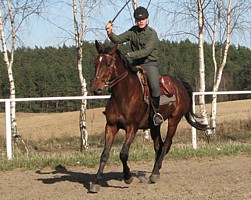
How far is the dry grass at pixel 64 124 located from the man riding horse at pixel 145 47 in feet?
18.7

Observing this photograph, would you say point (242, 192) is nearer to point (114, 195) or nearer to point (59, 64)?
point (114, 195)

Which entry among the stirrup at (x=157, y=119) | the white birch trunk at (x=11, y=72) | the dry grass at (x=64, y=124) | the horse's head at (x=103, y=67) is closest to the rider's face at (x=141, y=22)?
the horse's head at (x=103, y=67)

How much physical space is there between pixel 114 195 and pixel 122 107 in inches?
49.6

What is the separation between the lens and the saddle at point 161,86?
24.5ft

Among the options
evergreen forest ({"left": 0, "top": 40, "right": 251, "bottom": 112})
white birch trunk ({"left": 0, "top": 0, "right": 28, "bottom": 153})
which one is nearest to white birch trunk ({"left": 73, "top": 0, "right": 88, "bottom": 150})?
white birch trunk ({"left": 0, "top": 0, "right": 28, "bottom": 153})

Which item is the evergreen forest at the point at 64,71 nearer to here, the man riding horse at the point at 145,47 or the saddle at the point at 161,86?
the saddle at the point at 161,86

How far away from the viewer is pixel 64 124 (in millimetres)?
16406

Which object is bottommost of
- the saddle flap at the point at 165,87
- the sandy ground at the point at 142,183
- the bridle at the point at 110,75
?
the sandy ground at the point at 142,183

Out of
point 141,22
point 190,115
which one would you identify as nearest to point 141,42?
point 141,22

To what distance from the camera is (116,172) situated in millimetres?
8961

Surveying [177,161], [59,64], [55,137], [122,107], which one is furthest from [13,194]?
[59,64]

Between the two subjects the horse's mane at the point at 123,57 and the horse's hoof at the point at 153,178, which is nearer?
the horse's mane at the point at 123,57

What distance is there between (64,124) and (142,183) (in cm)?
894

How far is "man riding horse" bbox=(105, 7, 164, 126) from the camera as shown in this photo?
7396mm
